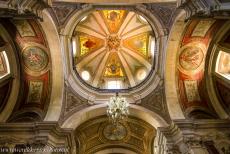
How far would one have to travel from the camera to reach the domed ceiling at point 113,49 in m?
19.4

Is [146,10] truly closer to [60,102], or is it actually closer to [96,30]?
[96,30]

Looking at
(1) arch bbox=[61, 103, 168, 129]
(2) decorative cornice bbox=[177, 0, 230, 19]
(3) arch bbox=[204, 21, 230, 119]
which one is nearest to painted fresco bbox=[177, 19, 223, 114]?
(3) arch bbox=[204, 21, 230, 119]

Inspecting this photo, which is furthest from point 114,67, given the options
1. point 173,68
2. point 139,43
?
point 173,68

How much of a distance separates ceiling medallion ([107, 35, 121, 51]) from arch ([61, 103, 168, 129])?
470 cm

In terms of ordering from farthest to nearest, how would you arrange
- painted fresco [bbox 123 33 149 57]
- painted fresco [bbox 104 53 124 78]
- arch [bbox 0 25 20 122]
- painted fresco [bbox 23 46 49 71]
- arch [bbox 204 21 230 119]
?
painted fresco [bbox 104 53 124 78] < painted fresco [bbox 123 33 149 57] < painted fresco [bbox 23 46 49 71] < arch [bbox 204 21 230 119] < arch [bbox 0 25 20 122]

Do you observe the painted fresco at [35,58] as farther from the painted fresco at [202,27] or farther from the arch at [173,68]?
the painted fresco at [202,27]

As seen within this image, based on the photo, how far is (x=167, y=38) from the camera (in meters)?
16.0

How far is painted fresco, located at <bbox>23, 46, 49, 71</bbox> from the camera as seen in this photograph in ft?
51.7

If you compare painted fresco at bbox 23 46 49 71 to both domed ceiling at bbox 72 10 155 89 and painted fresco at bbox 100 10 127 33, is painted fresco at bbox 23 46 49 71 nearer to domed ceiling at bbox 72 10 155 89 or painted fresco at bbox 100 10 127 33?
domed ceiling at bbox 72 10 155 89

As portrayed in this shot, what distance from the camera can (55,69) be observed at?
16234 millimetres

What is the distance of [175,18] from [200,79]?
339cm

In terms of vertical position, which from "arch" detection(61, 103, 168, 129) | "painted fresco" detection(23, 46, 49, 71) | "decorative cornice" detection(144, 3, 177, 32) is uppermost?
"decorative cornice" detection(144, 3, 177, 32)

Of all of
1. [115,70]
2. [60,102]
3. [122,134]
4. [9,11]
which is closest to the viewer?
[9,11]

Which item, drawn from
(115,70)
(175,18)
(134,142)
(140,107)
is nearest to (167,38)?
(175,18)
